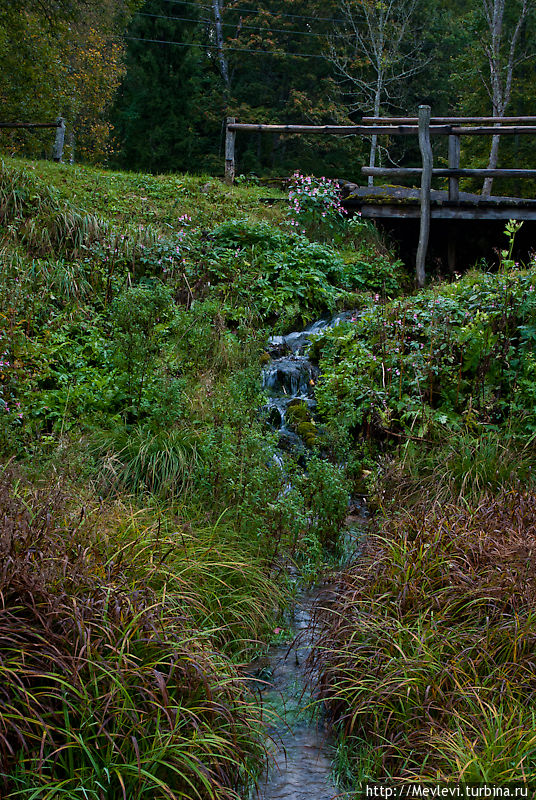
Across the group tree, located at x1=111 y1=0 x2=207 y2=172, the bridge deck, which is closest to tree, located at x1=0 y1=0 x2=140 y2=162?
tree, located at x1=111 y1=0 x2=207 y2=172

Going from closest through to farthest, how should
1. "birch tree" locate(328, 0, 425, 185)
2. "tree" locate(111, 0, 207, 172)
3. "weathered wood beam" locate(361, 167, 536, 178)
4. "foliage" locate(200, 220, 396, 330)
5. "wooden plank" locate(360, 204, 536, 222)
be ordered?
"foliage" locate(200, 220, 396, 330) → "wooden plank" locate(360, 204, 536, 222) → "weathered wood beam" locate(361, 167, 536, 178) → "tree" locate(111, 0, 207, 172) → "birch tree" locate(328, 0, 425, 185)

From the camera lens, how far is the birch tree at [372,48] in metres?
22.8

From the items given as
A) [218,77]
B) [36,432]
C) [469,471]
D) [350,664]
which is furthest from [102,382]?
[218,77]

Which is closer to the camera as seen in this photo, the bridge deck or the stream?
the stream

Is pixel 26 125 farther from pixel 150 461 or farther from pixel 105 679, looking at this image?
pixel 105 679

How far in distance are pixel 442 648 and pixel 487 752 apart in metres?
0.70

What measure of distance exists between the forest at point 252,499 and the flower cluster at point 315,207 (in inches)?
2.3

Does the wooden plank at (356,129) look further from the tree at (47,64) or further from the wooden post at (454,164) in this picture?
the tree at (47,64)

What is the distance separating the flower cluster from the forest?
6cm

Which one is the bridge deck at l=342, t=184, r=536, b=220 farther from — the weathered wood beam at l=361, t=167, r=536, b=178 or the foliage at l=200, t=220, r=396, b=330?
the foliage at l=200, t=220, r=396, b=330

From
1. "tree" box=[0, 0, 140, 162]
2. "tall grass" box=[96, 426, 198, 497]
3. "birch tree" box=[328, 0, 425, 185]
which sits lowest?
"tall grass" box=[96, 426, 198, 497]

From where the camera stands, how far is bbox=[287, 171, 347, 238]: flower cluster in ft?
37.3

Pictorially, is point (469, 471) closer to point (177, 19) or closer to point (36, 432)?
point (36, 432)

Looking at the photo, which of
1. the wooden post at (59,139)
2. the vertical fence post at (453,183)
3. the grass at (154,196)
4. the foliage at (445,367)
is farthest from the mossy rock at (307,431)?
the wooden post at (59,139)
